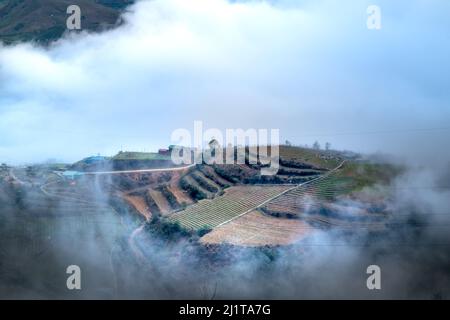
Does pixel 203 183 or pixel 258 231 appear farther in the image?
pixel 203 183

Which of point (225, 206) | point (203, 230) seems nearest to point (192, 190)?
point (225, 206)

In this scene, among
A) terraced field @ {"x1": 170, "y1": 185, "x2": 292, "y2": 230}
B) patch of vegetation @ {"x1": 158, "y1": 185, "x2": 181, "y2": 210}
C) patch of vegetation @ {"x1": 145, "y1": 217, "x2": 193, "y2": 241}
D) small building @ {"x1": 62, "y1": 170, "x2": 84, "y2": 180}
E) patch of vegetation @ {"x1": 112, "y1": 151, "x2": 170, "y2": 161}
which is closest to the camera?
patch of vegetation @ {"x1": 145, "y1": 217, "x2": 193, "y2": 241}

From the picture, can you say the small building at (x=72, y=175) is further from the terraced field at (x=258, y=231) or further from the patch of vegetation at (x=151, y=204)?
the terraced field at (x=258, y=231)

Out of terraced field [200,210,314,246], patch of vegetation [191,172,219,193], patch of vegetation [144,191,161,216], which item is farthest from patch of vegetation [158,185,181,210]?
terraced field [200,210,314,246]

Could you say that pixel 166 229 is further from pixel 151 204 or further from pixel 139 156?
pixel 139 156

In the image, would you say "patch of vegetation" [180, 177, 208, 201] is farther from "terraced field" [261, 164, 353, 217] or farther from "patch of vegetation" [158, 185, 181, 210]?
"terraced field" [261, 164, 353, 217]

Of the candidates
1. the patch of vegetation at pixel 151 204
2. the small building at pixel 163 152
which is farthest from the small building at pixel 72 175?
the small building at pixel 163 152
